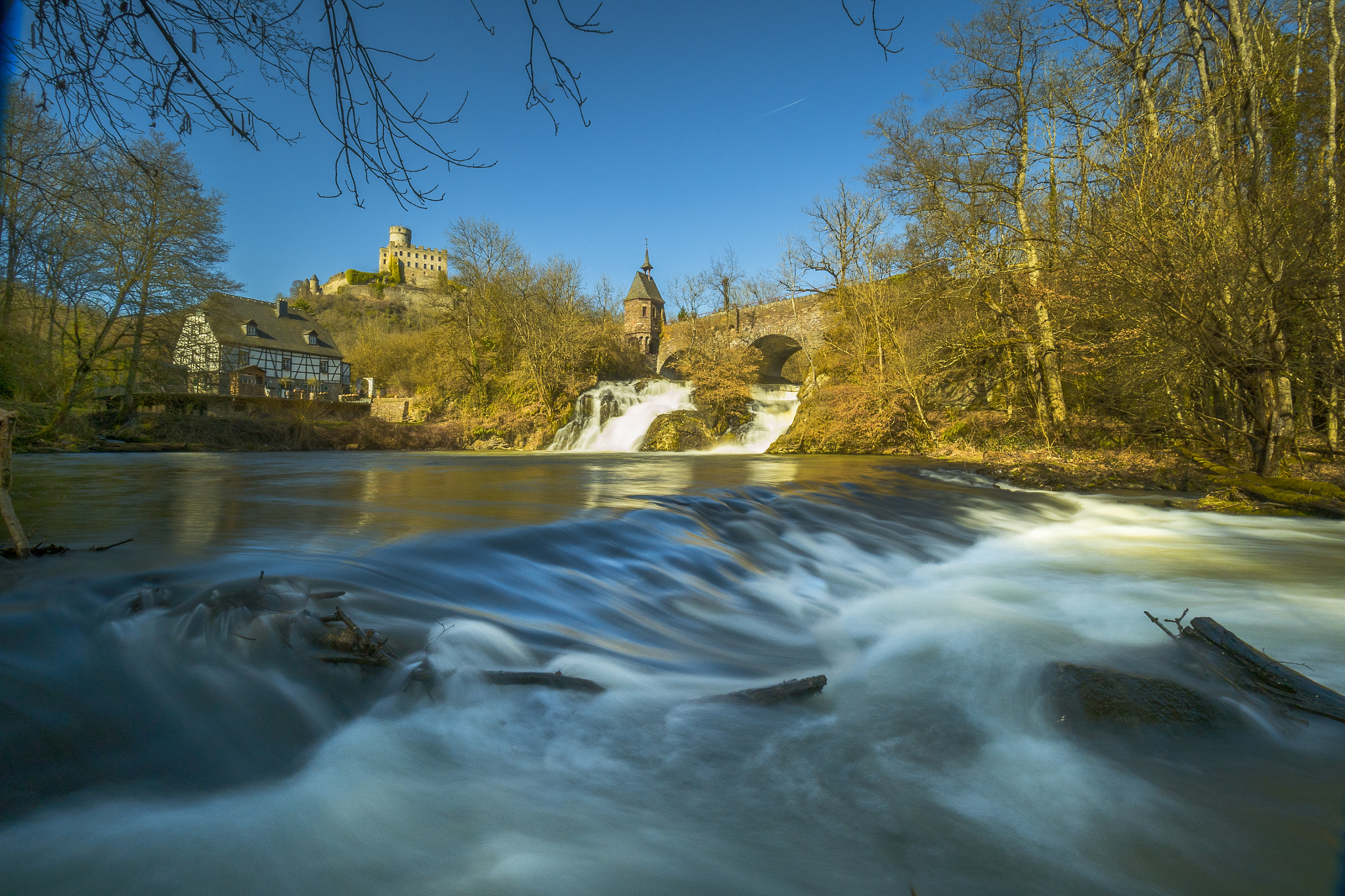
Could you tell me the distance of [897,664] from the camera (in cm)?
364

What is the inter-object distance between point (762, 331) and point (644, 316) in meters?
18.9

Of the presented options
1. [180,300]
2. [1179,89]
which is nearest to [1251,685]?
[1179,89]

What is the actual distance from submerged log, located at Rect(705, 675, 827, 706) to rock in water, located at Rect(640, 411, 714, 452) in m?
20.3

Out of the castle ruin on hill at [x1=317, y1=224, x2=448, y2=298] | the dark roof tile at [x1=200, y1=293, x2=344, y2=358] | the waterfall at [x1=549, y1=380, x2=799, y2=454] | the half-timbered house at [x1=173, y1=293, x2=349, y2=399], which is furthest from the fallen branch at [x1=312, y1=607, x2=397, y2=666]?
the castle ruin on hill at [x1=317, y1=224, x2=448, y2=298]

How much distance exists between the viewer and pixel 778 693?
3.06m

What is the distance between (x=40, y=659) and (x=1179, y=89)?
1154cm

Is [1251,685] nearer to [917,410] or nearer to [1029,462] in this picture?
[1029,462]

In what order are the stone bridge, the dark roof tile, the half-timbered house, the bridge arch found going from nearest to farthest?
the stone bridge, the bridge arch, the half-timbered house, the dark roof tile

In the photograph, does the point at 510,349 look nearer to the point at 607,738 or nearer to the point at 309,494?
the point at 309,494

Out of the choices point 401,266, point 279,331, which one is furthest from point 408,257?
point 279,331

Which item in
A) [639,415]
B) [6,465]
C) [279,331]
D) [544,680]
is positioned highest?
[279,331]

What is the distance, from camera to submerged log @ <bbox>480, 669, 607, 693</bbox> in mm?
2977

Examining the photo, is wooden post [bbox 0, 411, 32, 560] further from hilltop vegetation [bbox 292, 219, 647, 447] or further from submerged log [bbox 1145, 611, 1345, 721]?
hilltop vegetation [bbox 292, 219, 647, 447]

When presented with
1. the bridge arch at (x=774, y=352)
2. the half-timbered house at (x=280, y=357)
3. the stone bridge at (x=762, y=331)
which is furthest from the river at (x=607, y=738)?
the half-timbered house at (x=280, y=357)
